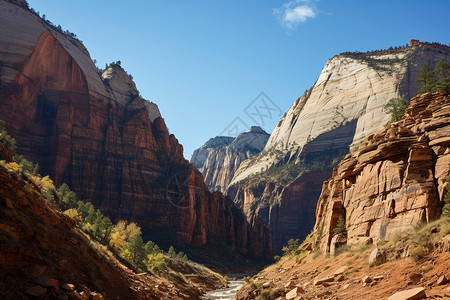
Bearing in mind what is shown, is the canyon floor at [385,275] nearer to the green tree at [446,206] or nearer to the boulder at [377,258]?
the boulder at [377,258]

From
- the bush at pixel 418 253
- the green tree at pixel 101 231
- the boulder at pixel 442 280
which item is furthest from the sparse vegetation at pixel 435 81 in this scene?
the green tree at pixel 101 231

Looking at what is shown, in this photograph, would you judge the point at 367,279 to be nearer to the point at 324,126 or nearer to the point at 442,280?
the point at 442,280

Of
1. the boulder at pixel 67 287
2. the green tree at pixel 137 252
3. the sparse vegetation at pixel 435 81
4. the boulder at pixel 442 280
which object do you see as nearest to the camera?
the boulder at pixel 442 280

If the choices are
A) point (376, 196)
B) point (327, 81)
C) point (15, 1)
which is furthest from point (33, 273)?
point (327, 81)

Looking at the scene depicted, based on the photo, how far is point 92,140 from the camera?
11100 centimetres

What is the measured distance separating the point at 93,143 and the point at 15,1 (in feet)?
214

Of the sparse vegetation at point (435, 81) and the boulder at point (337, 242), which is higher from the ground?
the sparse vegetation at point (435, 81)

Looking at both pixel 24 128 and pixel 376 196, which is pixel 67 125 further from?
pixel 376 196

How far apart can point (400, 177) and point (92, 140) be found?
10461 centimetres

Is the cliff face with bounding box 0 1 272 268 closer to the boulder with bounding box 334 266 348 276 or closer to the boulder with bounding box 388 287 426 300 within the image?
the boulder with bounding box 334 266 348 276

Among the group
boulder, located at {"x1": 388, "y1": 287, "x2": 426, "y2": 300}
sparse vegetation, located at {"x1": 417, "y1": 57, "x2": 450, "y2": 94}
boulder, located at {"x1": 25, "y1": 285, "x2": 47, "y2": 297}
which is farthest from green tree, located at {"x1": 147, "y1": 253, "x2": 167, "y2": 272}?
sparse vegetation, located at {"x1": 417, "y1": 57, "x2": 450, "y2": 94}

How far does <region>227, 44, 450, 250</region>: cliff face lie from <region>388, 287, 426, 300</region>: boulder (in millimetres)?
121208

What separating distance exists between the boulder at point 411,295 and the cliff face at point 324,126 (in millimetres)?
121208

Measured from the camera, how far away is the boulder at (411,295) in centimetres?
1191
